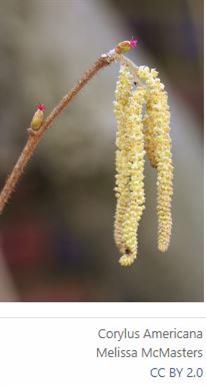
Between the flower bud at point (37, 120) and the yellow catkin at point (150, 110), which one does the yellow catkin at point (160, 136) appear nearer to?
the yellow catkin at point (150, 110)

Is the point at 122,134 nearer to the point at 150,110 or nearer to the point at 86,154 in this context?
the point at 150,110

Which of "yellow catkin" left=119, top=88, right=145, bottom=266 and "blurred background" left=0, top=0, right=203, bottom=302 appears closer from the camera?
"yellow catkin" left=119, top=88, right=145, bottom=266

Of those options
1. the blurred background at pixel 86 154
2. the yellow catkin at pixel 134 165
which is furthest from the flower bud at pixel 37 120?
the blurred background at pixel 86 154

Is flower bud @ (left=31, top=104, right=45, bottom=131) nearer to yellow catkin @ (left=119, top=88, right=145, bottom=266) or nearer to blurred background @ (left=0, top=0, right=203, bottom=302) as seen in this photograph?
yellow catkin @ (left=119, top=88, right=145, bottom=266)

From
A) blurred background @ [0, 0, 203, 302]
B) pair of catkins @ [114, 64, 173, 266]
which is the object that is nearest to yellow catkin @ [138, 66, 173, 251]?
pair of catkins @ [114, 64, 173, 266]
